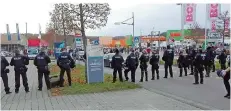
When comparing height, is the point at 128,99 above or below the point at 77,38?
below

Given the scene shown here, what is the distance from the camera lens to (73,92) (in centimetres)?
1183

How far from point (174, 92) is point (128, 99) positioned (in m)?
2.37

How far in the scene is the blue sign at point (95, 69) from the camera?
46.7 ft

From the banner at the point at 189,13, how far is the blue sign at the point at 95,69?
594 inches

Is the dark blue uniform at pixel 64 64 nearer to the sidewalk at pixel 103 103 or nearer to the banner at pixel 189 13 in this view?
the sidewalk at pixel 103 103

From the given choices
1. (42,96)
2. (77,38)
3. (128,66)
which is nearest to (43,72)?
(42,96)

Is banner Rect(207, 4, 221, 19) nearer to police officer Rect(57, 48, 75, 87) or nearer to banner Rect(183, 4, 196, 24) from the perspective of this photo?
banner Rect(183, 4, 196, 24)

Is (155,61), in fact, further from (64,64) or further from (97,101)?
(97,101)

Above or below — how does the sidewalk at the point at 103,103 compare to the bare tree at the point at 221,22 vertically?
below

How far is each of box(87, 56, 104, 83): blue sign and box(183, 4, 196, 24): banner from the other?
1510 cm

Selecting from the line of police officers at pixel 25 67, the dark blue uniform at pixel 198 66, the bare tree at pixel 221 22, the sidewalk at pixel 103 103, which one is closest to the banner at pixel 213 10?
the bare tree at pixel 221 22

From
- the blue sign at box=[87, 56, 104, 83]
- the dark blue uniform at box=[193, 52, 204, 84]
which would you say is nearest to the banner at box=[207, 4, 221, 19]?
the dark blue uniform at box=[193, 52, 204, 84]

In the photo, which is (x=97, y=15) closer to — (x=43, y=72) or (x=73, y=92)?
(x=43, y=72)

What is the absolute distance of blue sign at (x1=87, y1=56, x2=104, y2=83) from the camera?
1424 cm
